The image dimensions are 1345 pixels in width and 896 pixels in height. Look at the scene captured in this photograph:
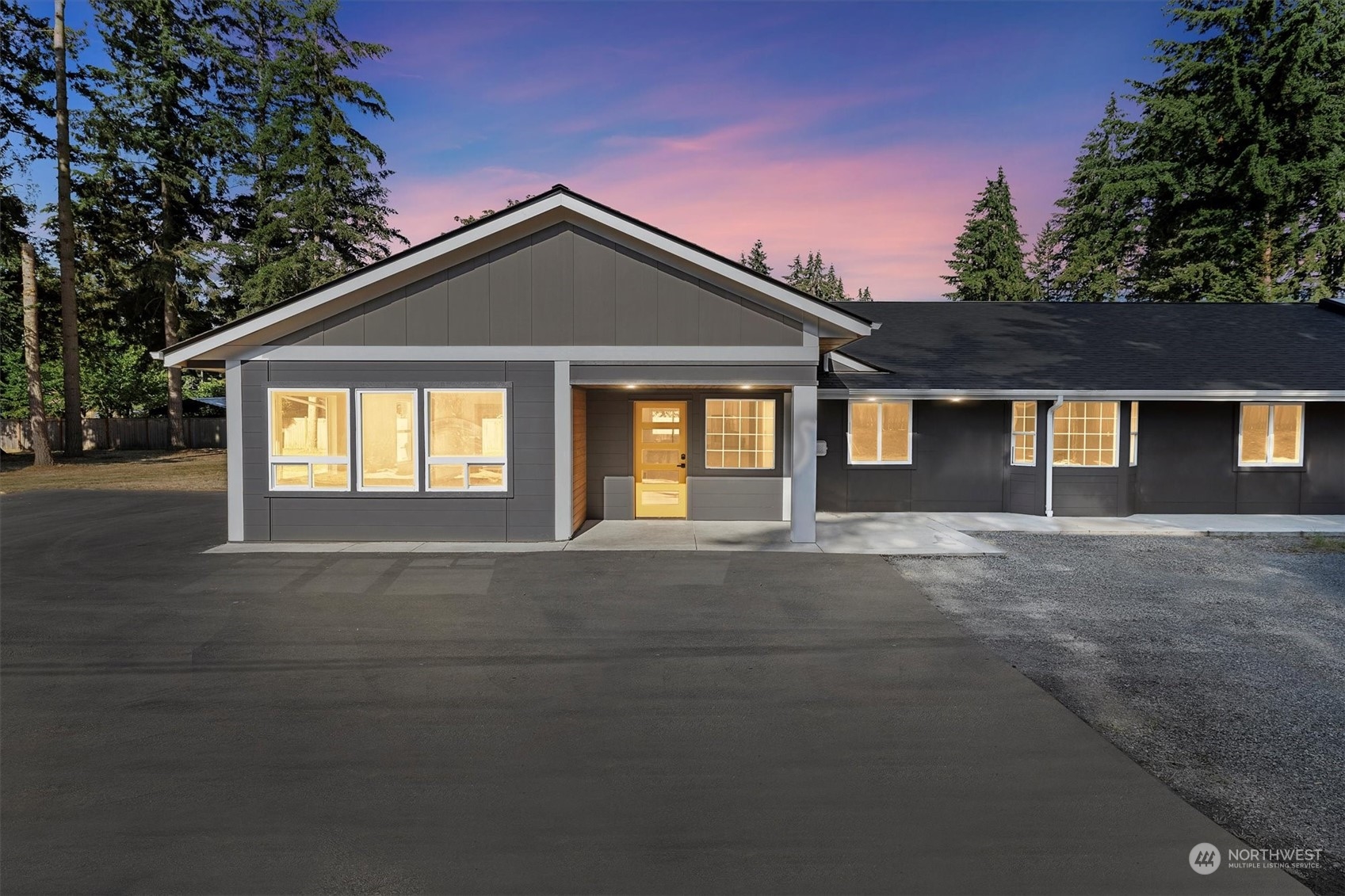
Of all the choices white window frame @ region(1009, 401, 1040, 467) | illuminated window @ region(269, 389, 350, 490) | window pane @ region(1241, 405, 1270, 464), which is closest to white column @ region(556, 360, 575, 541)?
illuminated window @ region(269, 389, 350, 490)

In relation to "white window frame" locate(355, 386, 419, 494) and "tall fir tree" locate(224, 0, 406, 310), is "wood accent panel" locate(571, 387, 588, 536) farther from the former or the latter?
"tall fir tree" locate(224, 0, 406, 310)

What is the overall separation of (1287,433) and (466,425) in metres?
15.1

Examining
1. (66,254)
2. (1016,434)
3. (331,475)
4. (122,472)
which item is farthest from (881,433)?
(66,254)

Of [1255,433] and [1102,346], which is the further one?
[1102,346]

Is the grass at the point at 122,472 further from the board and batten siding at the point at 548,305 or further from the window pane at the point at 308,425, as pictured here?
the board and batten siding at the point at 548,305

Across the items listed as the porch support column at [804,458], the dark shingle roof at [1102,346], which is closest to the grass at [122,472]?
the porch support column at [804,458]

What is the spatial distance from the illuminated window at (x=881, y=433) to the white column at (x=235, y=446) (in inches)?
401

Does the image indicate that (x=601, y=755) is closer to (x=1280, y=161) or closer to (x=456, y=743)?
(x=456, y=743)

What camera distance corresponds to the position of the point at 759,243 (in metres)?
77.6

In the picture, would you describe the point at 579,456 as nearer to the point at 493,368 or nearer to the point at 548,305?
the point at 493,368

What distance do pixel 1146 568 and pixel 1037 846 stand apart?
7345mm

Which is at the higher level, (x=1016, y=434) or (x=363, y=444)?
(x=1016, y=434)

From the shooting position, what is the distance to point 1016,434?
1333 centimetres

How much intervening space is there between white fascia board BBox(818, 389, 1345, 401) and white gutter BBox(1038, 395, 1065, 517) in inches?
18.7
